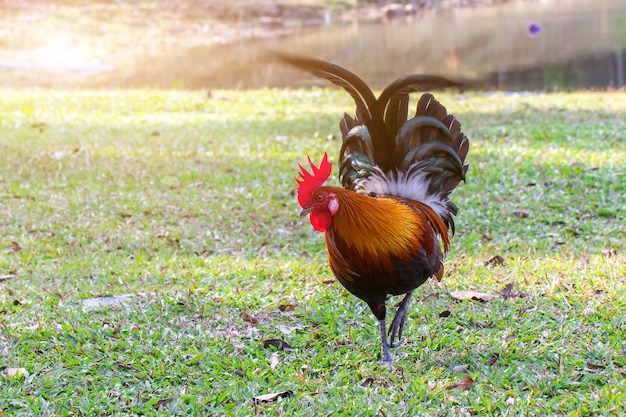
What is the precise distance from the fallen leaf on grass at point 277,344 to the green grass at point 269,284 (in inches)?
1.8

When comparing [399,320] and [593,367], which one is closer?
[593,367]

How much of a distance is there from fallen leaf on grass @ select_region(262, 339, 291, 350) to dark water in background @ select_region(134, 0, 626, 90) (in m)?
12.1

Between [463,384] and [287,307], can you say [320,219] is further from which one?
[287,307]

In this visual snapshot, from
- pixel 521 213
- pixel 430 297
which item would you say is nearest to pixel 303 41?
pixel 521 213

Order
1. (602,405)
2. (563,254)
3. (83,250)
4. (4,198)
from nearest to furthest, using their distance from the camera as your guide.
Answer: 1. (602,405)
2. (563,254)
3. (83,250)
4. (4,198)

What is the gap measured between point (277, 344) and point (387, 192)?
1.15 m

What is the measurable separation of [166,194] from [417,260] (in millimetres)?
4433

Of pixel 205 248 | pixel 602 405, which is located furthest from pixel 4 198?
pixel 602 405

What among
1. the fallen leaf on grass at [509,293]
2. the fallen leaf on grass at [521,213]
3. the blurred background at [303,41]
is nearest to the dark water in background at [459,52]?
the blurred background at [303,41]

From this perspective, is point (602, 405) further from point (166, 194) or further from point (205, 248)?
point (166, 194)

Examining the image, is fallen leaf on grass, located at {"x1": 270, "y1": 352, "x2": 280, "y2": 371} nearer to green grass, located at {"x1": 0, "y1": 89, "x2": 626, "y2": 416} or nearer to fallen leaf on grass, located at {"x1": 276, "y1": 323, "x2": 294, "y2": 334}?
green grass, located at {"x1": 0, "y1": 89, "x2": 626, "y2": 416}

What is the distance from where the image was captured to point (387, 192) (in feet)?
14.1

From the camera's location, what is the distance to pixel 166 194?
770 cm

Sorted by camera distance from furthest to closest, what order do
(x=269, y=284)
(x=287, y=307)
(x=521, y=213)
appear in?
(x=521, y=213) → (x=269, y=284) → (x=287, y=307)
